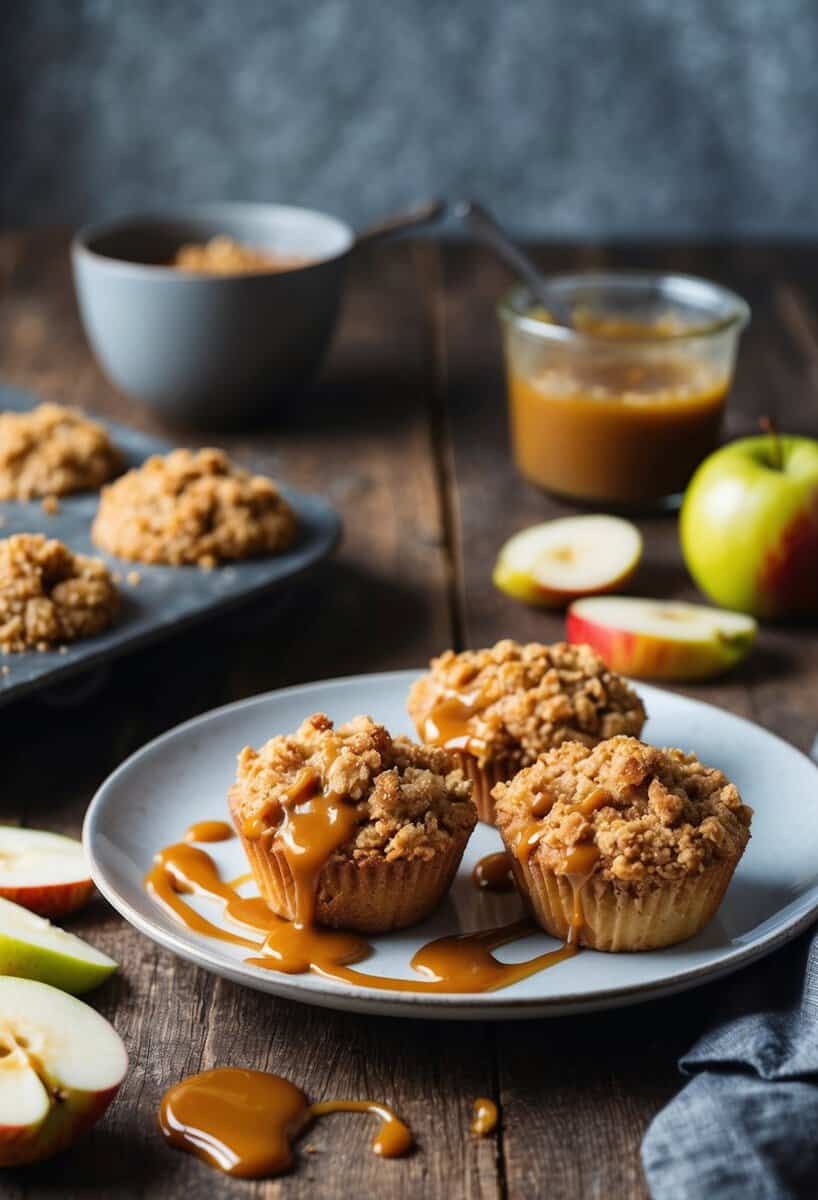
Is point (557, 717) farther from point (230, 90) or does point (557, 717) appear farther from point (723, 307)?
point (230, 90)

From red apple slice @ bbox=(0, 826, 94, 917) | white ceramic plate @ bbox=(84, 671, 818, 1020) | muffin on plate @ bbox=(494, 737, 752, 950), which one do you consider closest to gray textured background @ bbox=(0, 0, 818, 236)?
white ceramic plate @ bbox=(84, 671, 818, 1020)

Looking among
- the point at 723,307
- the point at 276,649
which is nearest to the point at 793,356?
the point at 723,307

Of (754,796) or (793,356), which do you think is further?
(793,356)

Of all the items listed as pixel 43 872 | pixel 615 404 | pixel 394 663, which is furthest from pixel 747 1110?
pixel 615 404

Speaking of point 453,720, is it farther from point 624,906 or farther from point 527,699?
point 624,906

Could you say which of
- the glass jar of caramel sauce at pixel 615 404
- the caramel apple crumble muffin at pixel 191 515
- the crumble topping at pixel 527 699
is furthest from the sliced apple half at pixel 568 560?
the crumble topping at pixel 527 699

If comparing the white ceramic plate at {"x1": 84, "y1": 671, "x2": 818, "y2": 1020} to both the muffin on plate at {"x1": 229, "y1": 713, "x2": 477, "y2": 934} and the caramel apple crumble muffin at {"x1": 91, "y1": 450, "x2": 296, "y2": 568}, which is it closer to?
the muffin on plate at {"x1": 229, "y1": 713, "x2": 477, "y2": 934}
